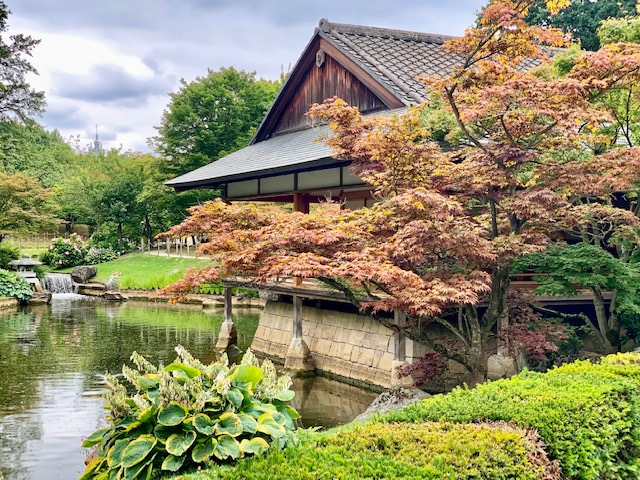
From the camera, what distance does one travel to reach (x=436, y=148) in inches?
355

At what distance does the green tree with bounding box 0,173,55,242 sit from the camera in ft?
101

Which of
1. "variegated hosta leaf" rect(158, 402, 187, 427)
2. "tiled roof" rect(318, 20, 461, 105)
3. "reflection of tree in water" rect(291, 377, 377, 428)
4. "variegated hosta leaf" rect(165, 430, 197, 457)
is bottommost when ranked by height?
"reflection of tree in water" rect(291, 377, 377, 428)

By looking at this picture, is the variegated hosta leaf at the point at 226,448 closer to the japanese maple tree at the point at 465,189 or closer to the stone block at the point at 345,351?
the japanese maple tree at the point at 465,189

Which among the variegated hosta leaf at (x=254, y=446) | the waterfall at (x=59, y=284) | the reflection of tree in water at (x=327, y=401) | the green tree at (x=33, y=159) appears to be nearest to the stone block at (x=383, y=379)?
the reflection of tree in water at (x=327, y=401)

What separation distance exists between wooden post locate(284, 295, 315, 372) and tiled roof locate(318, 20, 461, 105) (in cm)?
542

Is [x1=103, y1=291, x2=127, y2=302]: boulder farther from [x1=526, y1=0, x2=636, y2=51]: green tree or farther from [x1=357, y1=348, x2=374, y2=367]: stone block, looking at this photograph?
[x1=526, y1=0, x2=636, y2=51]: green tree

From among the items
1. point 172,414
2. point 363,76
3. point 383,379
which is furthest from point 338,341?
point 172,414

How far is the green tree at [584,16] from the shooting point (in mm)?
24375

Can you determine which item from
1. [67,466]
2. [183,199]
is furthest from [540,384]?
[183,199]

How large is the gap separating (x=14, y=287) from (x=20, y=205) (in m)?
7.38

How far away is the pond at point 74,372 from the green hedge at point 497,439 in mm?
5261

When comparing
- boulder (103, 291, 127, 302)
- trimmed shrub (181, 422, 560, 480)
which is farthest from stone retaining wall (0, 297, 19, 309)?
trimmed shrub (181, 422, 560, 480)

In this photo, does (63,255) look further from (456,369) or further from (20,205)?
(456,369)

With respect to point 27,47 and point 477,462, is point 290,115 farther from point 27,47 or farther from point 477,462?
point 477,462
